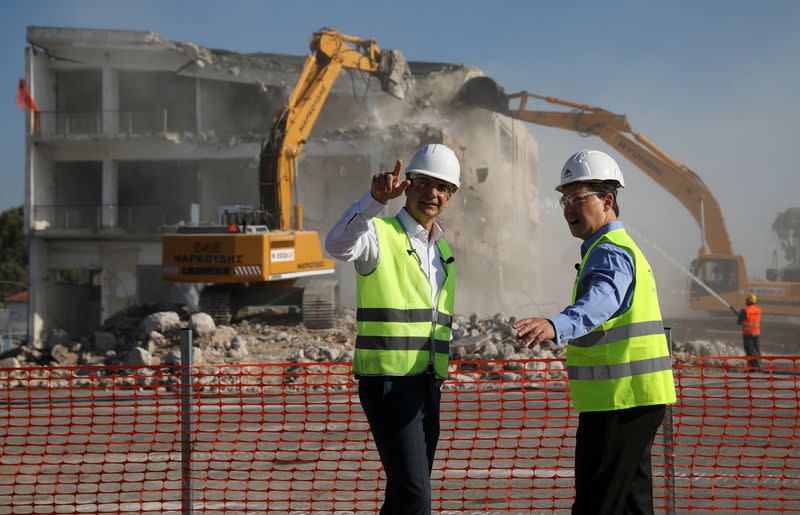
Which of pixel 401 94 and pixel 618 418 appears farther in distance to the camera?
pixel 401 94

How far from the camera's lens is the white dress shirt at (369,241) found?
11.4 ft

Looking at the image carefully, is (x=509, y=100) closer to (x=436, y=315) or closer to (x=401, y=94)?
(x=401, y=94)

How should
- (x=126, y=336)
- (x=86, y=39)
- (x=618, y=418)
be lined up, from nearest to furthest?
(x=618, y=418), (x=126, y=336), (x=86, y=39)

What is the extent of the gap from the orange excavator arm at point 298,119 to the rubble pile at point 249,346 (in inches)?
102

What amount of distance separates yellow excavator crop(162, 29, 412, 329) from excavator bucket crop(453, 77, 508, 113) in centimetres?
686

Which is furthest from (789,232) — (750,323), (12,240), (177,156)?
(12,240)

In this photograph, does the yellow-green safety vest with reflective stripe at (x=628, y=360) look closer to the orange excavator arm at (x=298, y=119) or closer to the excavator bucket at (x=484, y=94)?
the orange excavator arm at (x=298, y=119)

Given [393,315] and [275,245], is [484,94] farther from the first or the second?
[393,315]

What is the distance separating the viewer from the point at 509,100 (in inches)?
977

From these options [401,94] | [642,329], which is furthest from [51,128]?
[642,329]

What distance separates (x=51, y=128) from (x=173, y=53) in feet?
19.3

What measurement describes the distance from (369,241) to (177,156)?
2867cm

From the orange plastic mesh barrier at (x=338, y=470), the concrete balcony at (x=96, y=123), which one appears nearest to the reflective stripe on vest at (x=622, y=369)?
the orange plastic mesh barrier at (x=338, y=470)

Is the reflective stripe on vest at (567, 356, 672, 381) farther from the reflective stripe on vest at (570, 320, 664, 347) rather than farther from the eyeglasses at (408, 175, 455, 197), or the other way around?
the eyeglasses at (408, 175, 455, 197)
